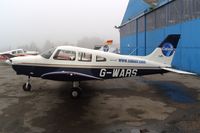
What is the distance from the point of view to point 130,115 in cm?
799

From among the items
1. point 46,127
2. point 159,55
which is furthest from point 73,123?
point 159,55

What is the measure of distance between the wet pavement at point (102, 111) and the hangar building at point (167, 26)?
8.47 meters

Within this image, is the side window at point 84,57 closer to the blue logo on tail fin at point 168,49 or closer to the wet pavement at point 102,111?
the wet pavement at point 102,111

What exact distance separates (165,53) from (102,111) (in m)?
5.62

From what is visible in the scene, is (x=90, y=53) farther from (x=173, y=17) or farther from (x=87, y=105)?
(x=173, y=17)

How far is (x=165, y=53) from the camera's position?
12633 millimetres

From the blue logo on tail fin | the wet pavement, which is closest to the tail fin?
the blue logo on tail fin

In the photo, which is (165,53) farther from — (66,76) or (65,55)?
(66,76)

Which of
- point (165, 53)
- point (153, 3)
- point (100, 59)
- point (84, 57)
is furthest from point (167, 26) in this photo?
point (84, 57)

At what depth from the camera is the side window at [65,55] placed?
11.1 metres

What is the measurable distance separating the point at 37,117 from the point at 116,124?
7.98ft

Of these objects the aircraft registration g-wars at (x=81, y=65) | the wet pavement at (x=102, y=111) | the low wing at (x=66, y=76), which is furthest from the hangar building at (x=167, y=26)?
the low wing at (x=66, y=76)

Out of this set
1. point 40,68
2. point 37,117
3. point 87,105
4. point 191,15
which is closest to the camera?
point 37,117

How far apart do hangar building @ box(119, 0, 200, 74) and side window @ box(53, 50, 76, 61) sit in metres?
11.5
